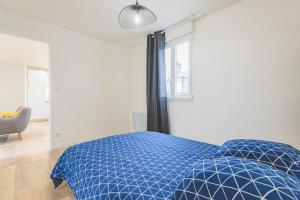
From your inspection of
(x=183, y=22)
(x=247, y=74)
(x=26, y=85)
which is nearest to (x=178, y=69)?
(x=183, y=22)

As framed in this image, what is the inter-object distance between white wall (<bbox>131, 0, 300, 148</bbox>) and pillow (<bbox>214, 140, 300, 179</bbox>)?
1.18 metres

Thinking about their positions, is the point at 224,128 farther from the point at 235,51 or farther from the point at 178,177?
the point at 178,177

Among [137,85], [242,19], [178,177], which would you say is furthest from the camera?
[137,85]

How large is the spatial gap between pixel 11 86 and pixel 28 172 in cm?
545

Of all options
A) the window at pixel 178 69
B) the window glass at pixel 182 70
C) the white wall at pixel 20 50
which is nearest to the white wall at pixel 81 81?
the white wall at pixel 20 50

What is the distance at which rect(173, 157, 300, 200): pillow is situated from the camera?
1.73 feet

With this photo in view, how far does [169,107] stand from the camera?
3.22 meters

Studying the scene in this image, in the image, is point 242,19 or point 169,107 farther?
point 169,107

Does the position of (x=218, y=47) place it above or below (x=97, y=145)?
above

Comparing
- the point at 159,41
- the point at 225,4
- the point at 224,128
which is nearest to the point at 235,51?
the point at 225,4

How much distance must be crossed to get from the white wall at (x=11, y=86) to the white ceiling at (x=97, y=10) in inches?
180

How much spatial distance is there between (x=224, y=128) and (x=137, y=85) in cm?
229

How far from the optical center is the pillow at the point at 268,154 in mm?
842

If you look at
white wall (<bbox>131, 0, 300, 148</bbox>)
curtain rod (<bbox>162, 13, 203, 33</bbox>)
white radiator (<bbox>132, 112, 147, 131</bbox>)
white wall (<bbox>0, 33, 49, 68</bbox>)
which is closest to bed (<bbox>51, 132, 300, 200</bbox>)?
white wall (<bbox>131, 0, 300, 148</bbox>)
